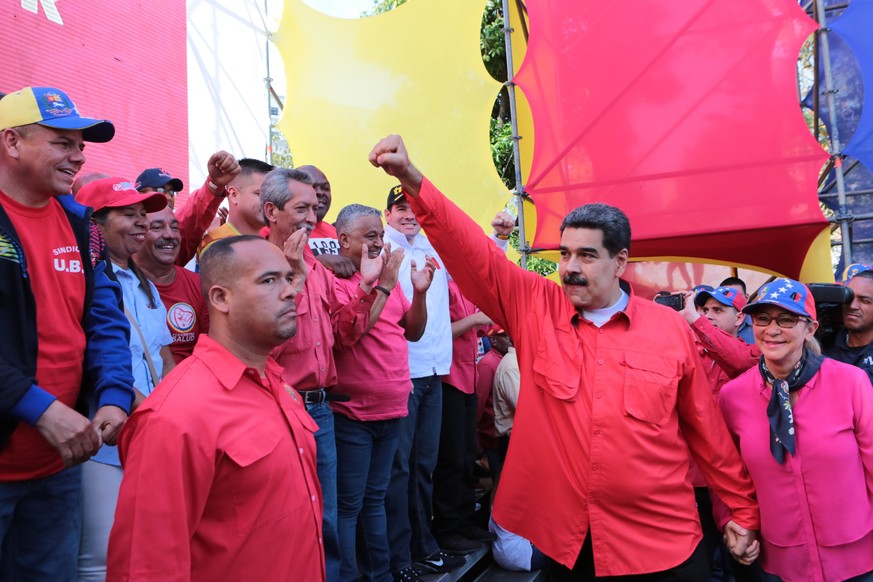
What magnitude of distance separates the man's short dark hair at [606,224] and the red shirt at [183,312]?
1.58 meters

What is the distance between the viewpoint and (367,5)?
756 centimetres

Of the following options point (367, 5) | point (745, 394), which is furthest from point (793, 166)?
point (367, 5)

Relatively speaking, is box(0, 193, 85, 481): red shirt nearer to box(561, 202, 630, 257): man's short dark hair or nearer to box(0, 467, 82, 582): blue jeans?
box(0, 467, 82, 582): blue jeans

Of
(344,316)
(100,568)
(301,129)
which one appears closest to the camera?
(100,568)

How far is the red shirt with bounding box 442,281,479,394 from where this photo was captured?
4695 millimetres

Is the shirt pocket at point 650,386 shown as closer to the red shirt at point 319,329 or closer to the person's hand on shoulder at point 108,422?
the red shirt at point 319,329

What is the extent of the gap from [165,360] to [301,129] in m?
4.13

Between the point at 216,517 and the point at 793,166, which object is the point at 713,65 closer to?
the point at 793,166

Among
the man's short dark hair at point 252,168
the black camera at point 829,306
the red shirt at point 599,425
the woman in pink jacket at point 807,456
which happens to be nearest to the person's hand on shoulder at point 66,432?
the red shirt at point 599,425

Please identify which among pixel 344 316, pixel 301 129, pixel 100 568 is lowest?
pixel 100 568

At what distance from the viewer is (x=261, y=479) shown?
1.78m

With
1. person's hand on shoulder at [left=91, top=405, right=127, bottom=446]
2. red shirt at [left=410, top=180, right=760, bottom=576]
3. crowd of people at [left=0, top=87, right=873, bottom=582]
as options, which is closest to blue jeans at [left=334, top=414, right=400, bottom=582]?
crowd of people at [left=0, top=87, right=873, bottom=582]

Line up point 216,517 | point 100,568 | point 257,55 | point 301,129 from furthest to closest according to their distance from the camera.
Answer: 1. point 257,55
2. point 301,129
3. point 100,568
4. point 216,517

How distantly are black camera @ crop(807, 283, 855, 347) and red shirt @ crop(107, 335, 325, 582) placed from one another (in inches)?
113
